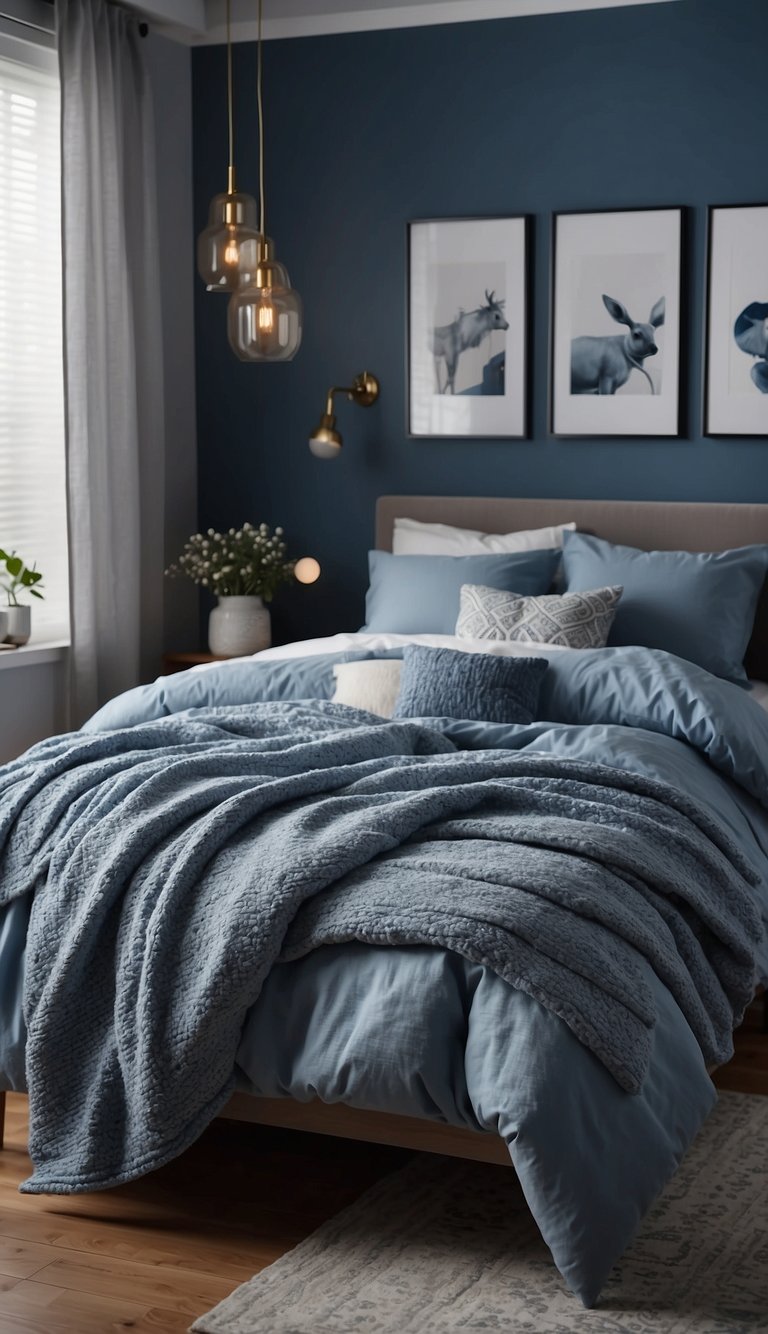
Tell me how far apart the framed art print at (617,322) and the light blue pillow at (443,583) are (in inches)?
23.1

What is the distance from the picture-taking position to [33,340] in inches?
198

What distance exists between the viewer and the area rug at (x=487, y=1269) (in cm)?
243

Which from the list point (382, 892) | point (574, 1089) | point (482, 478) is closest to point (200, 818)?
point (382, 892)

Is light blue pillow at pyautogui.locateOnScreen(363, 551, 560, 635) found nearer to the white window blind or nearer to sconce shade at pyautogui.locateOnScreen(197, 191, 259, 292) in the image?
the white window blind

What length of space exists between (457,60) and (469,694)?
2.45 metres

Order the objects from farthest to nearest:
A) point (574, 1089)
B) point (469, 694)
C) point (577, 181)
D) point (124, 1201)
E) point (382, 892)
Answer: point (577, 181) < point (469, 694) < point (124, 1201) < point (382, 892) < point (574, 1089)

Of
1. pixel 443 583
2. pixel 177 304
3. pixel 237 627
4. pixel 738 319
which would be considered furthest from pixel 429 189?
pixel 237 627

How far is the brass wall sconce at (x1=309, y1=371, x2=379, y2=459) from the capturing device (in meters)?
5.21

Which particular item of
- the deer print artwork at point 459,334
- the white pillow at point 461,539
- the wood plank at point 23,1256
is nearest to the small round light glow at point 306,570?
the white pillow at point 461,539

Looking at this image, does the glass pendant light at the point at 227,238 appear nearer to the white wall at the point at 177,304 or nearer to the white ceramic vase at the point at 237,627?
the white ceramic vase at the point at 237,627

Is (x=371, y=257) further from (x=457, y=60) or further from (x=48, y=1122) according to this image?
(x=48, y=1122)

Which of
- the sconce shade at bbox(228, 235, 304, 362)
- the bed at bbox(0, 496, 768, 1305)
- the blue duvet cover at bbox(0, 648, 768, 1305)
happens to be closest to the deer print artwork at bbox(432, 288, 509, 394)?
the sconce shade at bbox(228, 235, 304, 362)

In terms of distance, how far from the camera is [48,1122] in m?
2.75

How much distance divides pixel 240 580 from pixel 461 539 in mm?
807
